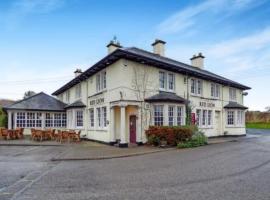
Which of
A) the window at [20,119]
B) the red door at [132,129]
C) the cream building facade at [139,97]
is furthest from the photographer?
the window at [20,119]

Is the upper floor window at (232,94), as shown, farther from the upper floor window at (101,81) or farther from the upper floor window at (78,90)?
the upper floor window at (78,90)

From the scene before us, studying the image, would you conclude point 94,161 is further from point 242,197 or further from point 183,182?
point 242,197

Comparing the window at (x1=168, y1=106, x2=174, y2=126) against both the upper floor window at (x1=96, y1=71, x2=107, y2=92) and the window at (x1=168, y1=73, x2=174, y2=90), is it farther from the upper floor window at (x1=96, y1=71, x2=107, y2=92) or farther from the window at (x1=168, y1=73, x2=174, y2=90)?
the upper floor window at (x1=96, y1=71, x2=107, y2=92)

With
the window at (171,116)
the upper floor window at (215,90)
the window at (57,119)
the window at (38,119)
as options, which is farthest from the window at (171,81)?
the window at (38,119)

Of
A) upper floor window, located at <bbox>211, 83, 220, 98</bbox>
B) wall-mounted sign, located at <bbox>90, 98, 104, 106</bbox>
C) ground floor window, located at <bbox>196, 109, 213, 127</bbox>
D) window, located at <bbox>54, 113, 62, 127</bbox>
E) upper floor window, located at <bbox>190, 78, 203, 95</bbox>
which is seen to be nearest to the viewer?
wall-mounted sign, located at <bbox>90, 98, 104, 106</bbox>

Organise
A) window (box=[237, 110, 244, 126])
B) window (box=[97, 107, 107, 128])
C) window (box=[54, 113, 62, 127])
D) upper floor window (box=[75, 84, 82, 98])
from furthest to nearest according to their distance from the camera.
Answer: window (box=[54, 113, 62, 127]) → window (box=[237, 110, 244, 126]) → upper floor window (box=[75, 84, 82, 98]) → window (box=[97, 107, 107, 128])

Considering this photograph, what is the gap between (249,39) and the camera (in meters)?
18.4

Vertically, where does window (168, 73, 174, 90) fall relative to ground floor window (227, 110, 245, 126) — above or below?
above

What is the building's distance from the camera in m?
19.2

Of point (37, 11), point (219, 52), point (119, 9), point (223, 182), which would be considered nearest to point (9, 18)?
point (37, 11)

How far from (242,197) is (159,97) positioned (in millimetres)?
13517

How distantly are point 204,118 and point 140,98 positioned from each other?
829 cm

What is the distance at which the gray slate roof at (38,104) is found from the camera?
28.3 m

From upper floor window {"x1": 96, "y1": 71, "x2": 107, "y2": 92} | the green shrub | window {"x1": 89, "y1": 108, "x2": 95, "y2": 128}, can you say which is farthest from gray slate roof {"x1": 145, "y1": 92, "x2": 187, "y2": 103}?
window {"x1": 89, "y1": 108, "x2": 95, "y2": 128}
